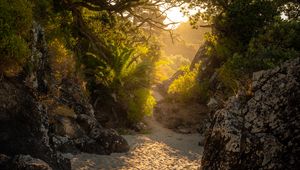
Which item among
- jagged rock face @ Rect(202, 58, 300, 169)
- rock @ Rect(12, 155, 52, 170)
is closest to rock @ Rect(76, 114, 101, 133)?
rock @ Rect(12, 155, 52, 170)

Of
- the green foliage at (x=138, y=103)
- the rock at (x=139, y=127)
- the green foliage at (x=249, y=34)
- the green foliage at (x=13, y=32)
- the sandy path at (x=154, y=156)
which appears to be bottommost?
the sandy path at (x=154, y=156)

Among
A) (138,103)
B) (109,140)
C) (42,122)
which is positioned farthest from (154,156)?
(138,103)

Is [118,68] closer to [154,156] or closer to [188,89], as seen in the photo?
[188,89]

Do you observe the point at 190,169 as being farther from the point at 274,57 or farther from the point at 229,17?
the point at 229,17

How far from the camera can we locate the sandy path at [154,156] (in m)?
9.42

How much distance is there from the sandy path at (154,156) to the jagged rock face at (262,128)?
3090mm

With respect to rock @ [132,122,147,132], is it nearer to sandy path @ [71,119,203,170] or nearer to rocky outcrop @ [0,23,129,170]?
sandy path @ [71,119,203,170]

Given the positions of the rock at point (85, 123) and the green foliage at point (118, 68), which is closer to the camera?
the rock at point (85, 123)

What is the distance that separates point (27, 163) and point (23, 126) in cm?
101

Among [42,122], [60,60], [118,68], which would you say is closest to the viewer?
[42,122]

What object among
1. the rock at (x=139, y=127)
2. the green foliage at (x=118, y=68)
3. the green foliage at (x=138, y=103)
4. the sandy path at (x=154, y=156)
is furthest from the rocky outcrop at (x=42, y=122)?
the rock at (x=139, y=127)

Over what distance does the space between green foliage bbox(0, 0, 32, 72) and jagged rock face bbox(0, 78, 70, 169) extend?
46 cm

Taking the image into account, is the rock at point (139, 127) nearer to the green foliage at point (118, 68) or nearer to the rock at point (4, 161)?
the green foliage at point (118, 68)

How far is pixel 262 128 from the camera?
645 cm
